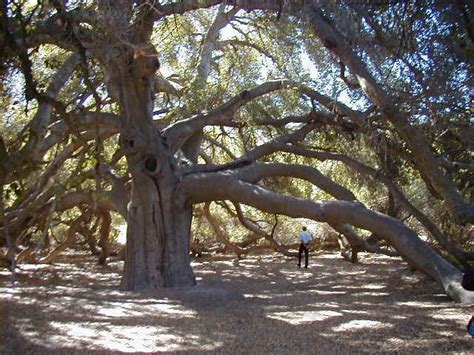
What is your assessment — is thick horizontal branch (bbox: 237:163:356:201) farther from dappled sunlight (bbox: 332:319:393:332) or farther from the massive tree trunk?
dappled sunlight (bbox: 332:319:393:332)

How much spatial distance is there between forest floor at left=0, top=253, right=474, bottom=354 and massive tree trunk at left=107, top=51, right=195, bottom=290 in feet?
1.93

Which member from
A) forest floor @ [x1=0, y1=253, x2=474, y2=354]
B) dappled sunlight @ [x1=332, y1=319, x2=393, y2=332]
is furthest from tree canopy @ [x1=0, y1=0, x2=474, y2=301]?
dappled sunlight @ [x1=332, y1=319, x2=393, y2=332]

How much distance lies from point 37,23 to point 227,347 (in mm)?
3977

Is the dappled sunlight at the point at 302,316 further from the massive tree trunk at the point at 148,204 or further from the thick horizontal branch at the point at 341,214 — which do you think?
the massive tree trunk at the point at 148,204

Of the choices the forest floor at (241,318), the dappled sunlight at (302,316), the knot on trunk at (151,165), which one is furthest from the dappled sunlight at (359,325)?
the knot on trunk at (151,165)

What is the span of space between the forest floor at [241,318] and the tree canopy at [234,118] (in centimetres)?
96

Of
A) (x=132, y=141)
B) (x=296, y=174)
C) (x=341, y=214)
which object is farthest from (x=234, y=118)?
(x=341, y=214)

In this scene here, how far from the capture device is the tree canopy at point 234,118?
5887 mm

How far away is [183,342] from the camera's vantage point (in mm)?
6004

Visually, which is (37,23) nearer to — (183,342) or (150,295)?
(183,342)

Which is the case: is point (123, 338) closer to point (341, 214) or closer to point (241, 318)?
point (241, 318)

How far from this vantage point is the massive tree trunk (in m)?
10.0

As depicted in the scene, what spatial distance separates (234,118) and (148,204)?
3088 millimetres

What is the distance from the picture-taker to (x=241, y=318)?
24.4 feet
